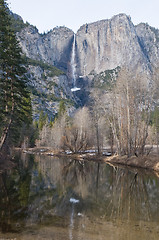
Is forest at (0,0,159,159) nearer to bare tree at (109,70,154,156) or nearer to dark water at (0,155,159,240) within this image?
bare tree at (109,70,154,156)

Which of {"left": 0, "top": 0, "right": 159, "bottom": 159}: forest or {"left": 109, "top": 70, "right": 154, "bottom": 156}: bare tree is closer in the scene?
{"left": 0, "top": 0, "right": 159, "bottom": 159}: forest

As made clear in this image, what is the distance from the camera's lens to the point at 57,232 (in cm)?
655

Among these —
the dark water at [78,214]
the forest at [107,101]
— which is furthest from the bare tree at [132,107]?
the dark water at [78,214]

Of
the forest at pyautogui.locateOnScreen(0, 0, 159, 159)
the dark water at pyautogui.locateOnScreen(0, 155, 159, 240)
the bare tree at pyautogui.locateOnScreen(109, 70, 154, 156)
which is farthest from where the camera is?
the bare tree at pyautogui.locateOnScreen(109, 70, 154, 156)

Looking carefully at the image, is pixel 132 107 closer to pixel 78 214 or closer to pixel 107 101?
pixel 107 101

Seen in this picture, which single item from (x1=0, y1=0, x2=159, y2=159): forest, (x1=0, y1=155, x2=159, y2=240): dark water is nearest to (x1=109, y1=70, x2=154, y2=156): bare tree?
(x1=0, y1=0, x2=159, y2=159): forest

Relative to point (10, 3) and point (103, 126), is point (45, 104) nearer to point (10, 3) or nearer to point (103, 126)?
point (103, 126)

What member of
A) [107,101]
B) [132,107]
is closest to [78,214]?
[132,107]

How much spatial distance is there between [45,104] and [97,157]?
106555 millimetres

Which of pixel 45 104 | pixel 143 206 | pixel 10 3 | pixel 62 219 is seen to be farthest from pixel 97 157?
pixel 45 104

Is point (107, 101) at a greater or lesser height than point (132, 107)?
greater

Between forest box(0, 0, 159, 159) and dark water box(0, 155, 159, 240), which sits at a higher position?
forest box(0, 0, 159, 159)

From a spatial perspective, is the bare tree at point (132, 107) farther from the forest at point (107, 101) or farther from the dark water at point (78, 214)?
the dark water at point (78, 214)

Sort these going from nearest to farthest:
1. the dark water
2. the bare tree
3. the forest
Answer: the dark water, the forest, the bare tree
